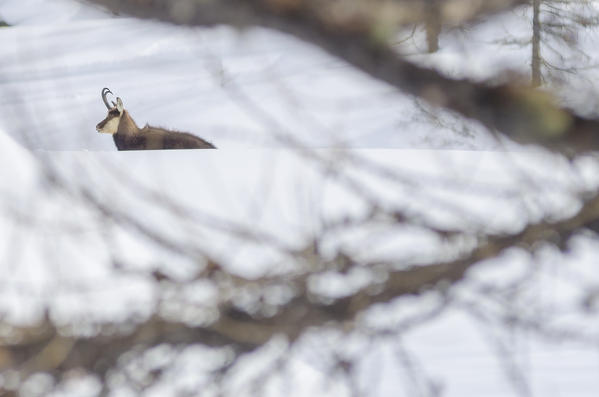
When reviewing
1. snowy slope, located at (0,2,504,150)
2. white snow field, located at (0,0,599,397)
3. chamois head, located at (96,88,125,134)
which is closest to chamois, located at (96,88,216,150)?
chamois head, located at (96,88,125,134)

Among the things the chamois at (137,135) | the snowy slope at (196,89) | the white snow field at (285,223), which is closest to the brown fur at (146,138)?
the chamois at (137,135)

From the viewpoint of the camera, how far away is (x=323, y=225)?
40.9 inches

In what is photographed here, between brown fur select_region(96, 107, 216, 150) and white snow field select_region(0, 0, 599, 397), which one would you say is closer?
white snow field select_region(0, 0, 599, 397)

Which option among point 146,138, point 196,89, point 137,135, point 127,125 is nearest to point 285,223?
point 146,138

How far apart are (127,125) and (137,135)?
0.71 feet

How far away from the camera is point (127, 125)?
5.73 metres

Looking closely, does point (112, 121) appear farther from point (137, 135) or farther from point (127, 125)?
point (137, 135)

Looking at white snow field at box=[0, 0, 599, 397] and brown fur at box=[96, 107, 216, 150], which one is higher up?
white snow field at box=[0, 0, 599, 397]

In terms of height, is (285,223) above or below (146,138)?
above

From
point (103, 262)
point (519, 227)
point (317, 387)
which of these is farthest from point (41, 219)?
point (519, 227)

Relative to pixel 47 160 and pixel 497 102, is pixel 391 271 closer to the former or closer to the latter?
pixel 497 102

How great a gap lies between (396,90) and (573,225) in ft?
1.43

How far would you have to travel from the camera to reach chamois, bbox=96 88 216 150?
4.73m

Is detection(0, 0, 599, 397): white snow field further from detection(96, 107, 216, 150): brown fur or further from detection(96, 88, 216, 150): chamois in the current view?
detection(96, 88, 216, 150): chamois
